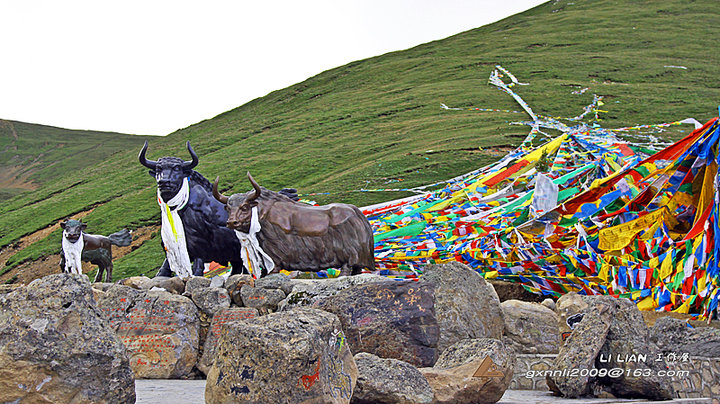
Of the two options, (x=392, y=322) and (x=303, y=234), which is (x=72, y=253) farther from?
(x=392, y=322)

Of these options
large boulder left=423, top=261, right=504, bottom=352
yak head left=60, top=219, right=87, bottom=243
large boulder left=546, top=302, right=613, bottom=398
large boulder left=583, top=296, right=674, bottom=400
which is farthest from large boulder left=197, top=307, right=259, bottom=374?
yak head left=60, top=219, right=87, bottom=243

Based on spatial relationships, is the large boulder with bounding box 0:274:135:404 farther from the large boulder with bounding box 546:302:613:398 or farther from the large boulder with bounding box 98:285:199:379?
the large boulder with bounding box 546:302:613:398

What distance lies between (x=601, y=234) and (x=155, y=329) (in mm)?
8607

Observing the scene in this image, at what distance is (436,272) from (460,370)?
8.26 feet

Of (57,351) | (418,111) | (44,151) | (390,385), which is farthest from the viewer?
(44,151)

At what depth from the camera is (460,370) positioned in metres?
5.89

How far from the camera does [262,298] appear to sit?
28.0 feet

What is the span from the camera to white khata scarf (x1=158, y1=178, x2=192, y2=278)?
1170 cm

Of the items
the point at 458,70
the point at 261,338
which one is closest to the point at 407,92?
the point at 458,70

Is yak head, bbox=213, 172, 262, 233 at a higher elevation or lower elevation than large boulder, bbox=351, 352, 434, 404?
higher

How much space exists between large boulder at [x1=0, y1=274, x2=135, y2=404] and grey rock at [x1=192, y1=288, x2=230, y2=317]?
11.5 ft

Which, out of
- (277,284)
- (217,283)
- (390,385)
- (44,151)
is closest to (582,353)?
(390,385)

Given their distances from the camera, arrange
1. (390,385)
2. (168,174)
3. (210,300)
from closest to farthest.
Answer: (390,385), (210,300), (168,174)

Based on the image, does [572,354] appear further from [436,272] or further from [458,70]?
[458,70]
